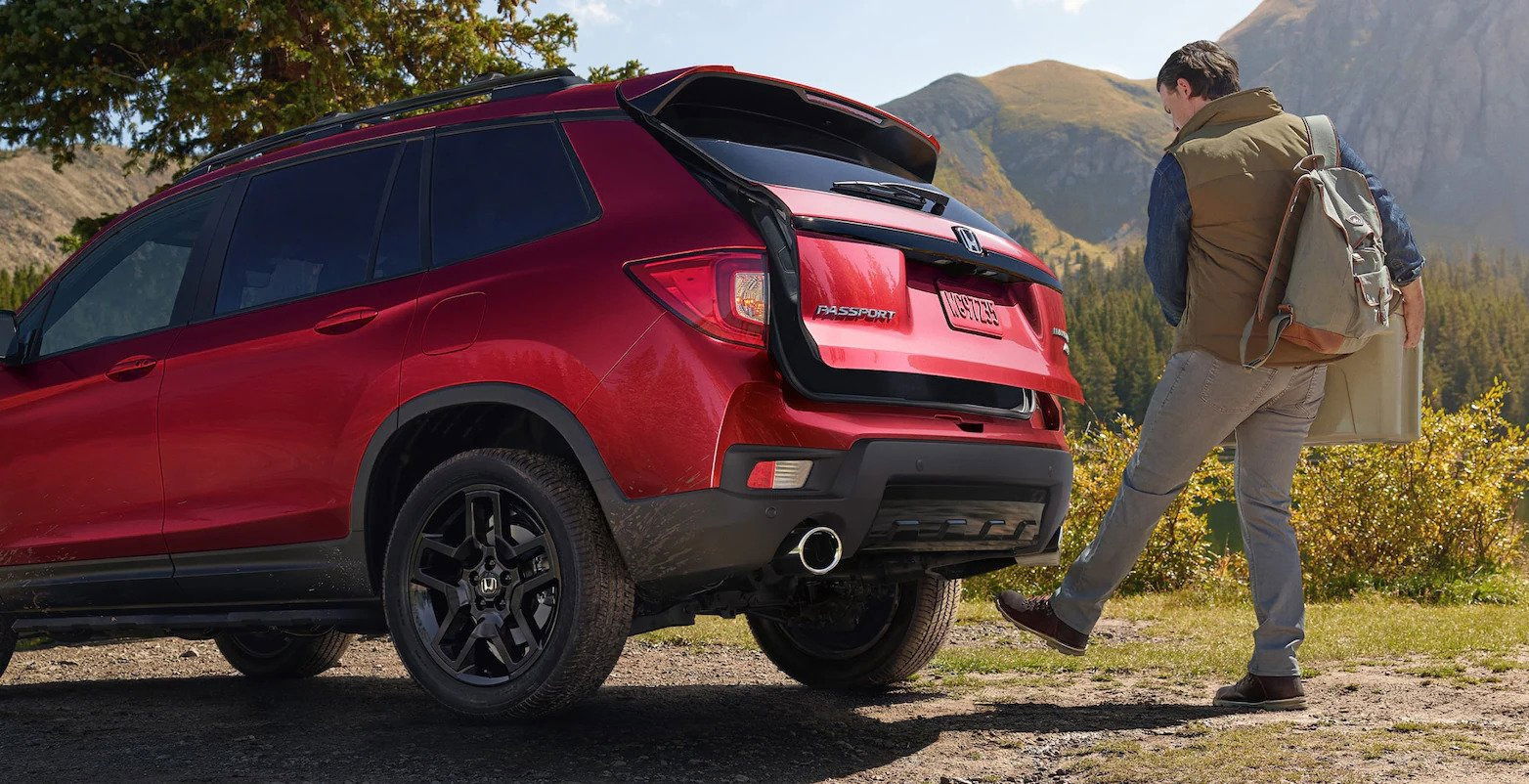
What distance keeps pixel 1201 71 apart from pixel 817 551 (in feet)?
7.62

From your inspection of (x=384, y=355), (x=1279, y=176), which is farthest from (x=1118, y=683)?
(x=384, y=355)

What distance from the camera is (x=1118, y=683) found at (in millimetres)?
5344

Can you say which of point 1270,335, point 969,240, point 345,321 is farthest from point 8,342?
point 1270,335

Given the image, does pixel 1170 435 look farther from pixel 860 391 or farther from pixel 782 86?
pixel 782 86

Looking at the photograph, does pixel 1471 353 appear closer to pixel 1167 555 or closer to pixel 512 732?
pixel 1167 555

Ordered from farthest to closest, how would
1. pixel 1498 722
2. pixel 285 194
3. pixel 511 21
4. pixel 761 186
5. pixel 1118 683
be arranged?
pixel 511 21
pixel 1118 683
pixel 285 194
pixel 1498 722
pixel 761 186

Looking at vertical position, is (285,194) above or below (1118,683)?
above

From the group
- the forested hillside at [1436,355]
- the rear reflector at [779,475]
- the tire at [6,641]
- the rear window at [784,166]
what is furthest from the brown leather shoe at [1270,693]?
the forested hillside at [1436,355]

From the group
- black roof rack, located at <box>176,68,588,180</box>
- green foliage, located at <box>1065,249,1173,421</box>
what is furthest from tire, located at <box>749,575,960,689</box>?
green foliage, located at <box>1065,249,1173,421</box>

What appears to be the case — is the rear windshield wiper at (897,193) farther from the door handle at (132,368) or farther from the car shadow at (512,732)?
the door handle at (132,368)

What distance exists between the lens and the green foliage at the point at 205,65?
1115 cm

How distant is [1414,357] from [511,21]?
1162 cm

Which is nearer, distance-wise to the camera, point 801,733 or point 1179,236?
point 801,733

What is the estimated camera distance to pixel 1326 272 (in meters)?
4.23
